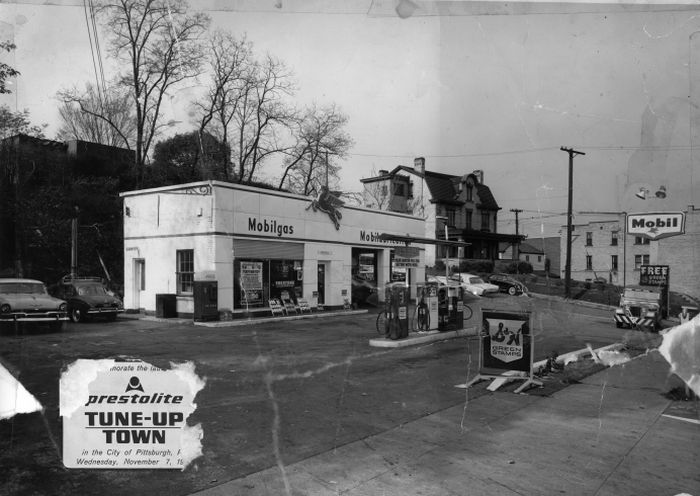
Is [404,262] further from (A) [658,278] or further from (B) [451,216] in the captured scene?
(A) [658,278]

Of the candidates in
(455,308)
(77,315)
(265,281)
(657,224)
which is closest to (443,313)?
(455,308)

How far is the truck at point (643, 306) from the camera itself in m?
8.11

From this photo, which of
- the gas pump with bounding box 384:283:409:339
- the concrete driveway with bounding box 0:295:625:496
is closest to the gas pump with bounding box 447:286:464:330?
the concrete driveway with bounding box 0:295:625:496

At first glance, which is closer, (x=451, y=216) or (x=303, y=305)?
(x=451, y=216)

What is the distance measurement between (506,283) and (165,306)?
1634cm

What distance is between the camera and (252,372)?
778 centimetres

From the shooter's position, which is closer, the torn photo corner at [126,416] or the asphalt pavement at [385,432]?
the torn photo corner at [126,416]

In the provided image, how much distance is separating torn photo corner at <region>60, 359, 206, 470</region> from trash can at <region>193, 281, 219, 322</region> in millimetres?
11680

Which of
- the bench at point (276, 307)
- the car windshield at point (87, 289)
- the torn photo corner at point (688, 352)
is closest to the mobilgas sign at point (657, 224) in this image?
the torn photo corner at point (688, 352)

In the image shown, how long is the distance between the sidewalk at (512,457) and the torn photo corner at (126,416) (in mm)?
563

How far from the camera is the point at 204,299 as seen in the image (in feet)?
50.7

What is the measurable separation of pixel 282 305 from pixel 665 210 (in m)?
13.9

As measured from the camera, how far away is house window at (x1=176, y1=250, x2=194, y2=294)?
16.5 metres

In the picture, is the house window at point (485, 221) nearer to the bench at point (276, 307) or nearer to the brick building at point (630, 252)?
the brick building at point (630, 252)
